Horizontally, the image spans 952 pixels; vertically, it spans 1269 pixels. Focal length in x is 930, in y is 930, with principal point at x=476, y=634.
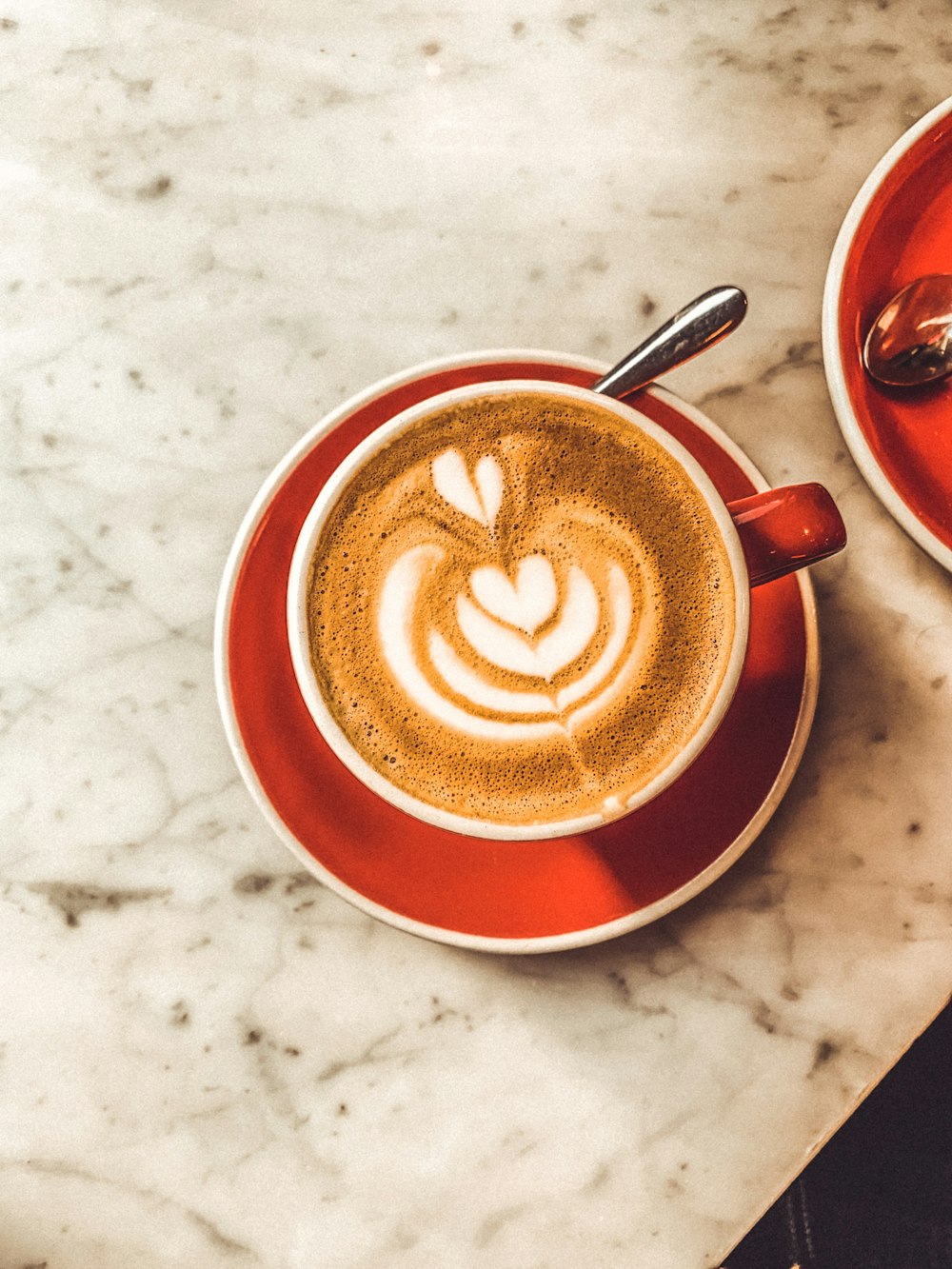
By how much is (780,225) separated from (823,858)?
68 cm

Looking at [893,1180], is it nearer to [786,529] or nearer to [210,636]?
[786,529]

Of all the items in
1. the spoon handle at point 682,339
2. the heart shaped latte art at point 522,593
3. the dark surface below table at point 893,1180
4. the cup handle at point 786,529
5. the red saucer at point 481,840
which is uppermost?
the spoon handle at point 682,339

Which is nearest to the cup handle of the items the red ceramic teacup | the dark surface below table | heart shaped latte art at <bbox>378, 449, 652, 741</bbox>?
the red ceramic teacup

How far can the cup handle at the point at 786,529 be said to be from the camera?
77cm

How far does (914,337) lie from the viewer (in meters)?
0.88

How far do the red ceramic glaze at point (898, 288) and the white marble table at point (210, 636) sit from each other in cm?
6

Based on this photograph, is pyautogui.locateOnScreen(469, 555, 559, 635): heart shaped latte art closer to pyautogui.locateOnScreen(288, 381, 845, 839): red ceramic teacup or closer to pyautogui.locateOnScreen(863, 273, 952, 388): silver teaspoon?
pyautogui.locateOnScreen(288, 381, 845, 839): red ceramic teacup

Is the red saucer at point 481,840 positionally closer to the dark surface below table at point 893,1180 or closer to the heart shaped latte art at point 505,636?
the heart shaped latte art at point 505,636

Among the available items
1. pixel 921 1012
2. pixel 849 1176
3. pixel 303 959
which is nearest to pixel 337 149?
pixel 303 959

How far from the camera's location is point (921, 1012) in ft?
3.15

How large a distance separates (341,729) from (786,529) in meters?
0.41

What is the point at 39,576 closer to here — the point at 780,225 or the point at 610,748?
the point at 610,748

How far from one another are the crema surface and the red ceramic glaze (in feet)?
0.83

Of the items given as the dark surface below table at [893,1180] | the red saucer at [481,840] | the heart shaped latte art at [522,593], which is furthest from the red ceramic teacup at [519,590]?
the dark surface below table at [893,1180]
